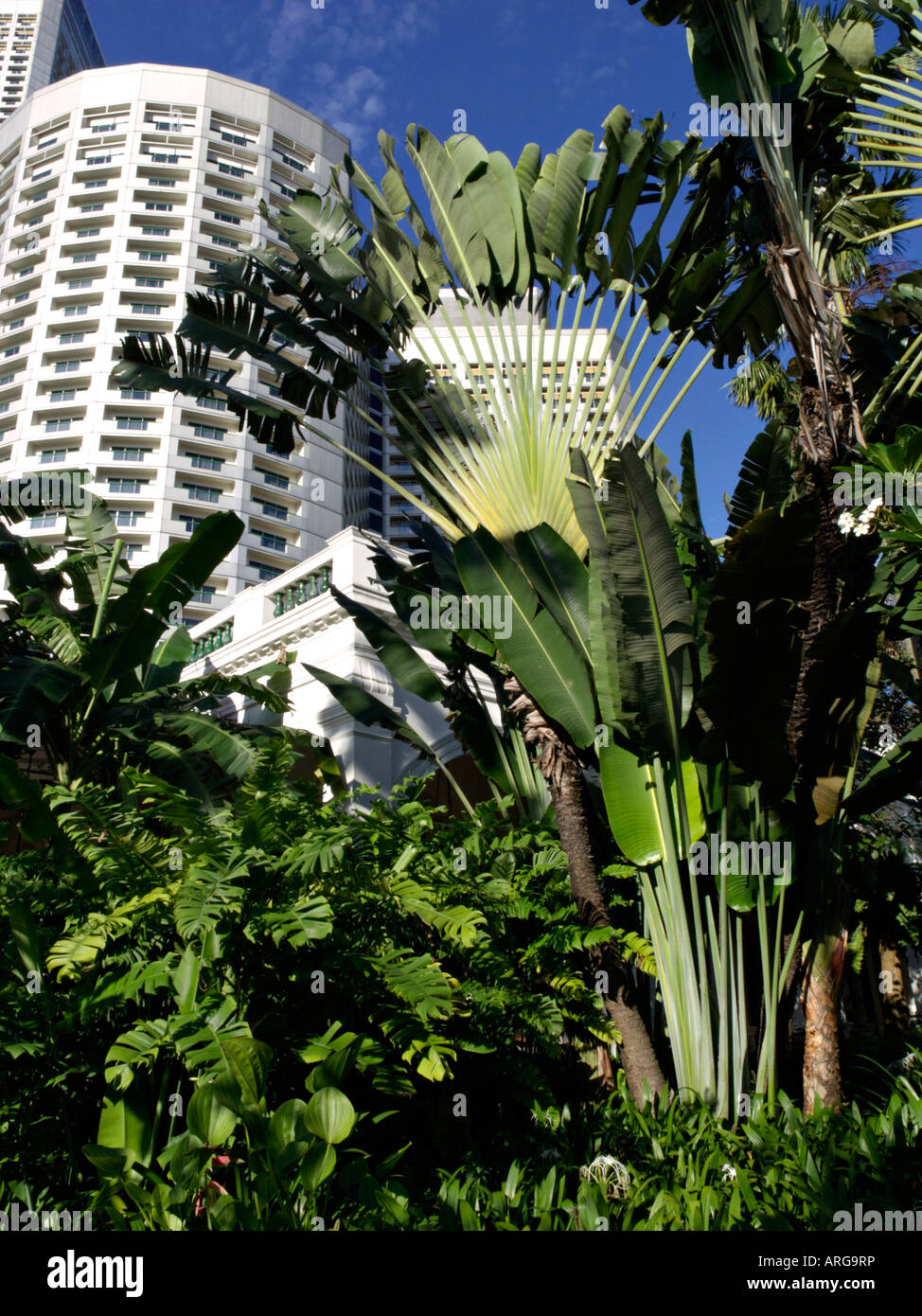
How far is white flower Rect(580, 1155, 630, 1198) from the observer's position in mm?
3912

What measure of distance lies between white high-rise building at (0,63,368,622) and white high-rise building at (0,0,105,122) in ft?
207

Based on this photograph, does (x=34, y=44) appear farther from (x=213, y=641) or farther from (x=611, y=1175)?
(x=611, y=1175)

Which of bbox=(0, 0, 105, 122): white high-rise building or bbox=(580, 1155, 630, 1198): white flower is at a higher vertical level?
bbox=(0, 0, 105, 122): white high-rise building

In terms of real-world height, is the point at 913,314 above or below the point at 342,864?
above

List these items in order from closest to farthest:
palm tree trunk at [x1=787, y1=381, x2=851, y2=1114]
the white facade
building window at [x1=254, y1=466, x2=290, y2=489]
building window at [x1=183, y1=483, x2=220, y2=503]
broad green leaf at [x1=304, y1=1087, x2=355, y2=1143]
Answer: broad green leaf at [x1=304, y1=1087, x2=355, y2=1143], palm tree trunk at [x1=787, y1=381, x2=851, y2=1114], the white facade, building window at [x1=183, y1=483, x2=220, y2=503], building window at [x1=254, y1=466, x2=290, y2=489]

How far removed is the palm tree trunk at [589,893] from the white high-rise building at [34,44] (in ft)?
420

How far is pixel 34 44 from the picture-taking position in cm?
10556

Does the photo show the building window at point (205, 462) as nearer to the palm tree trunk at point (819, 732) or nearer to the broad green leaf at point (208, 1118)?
the palm tree trunk at point (819, 732)

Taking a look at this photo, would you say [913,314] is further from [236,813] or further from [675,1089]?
[236,813]

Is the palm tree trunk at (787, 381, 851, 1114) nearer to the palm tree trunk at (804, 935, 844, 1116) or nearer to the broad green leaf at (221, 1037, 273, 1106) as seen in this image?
the palm tree trunk at (804, 935, 844, 1116)

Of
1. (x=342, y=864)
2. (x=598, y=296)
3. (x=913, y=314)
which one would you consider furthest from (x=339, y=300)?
(x=342, y=864)

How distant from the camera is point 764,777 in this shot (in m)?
5.44

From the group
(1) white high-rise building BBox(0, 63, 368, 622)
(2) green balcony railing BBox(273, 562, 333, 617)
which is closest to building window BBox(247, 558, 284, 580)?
(1) white high-rise building BBox(0, 63, 368, 622)

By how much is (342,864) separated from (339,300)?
5.91 m
